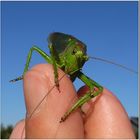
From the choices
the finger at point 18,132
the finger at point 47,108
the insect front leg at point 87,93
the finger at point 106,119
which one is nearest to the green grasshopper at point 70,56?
the insect front leg at point 87,93

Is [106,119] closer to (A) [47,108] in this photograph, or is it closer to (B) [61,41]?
(A) [47,108]

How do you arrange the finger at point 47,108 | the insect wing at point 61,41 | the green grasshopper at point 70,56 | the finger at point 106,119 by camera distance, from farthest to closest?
the insect wing at point 61,41 → the green grasshopper at point 70,56 → the finger at point 106,119 → the finger at point 47,108

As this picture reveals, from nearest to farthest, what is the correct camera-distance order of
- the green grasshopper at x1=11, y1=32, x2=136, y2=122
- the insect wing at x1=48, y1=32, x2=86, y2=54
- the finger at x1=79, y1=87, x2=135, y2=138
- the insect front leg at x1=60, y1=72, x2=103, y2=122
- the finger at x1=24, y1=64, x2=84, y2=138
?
the finger at x1=24, y1=64, x2=84, y2=138
the insect front leg at x1=60, y1=72, x2=103, y2=122
the finger at x1=79, y1=87, x2=135, y2=138
the green grasshopper at x1=11, y1=32, x2=136, y2=122
the insect wing at x1=48, y1=32, x2=86, y2=54

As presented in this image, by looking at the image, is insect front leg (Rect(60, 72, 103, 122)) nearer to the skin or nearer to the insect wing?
the skin

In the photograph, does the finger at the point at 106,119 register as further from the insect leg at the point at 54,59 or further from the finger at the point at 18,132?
the finger at the point at 18,132

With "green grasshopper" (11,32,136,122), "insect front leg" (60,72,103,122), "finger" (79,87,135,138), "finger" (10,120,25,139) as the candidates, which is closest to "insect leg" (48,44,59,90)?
"green grasshopper" (11,32,136,122)

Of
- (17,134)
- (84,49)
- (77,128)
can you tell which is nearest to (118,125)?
(77,128)

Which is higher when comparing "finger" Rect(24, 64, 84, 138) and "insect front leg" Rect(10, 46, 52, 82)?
"insect front leg" Rect(10, 46, 52, 82)
